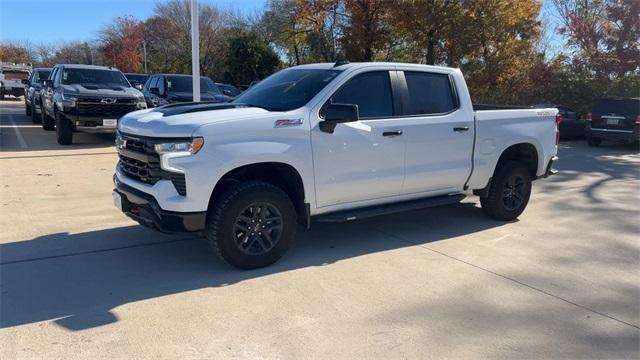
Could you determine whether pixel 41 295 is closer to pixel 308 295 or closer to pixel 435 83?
pixel 308 295

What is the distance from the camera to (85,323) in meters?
3.86

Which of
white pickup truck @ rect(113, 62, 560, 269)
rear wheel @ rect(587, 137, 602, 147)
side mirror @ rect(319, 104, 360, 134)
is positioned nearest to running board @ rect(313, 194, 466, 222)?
white pickup truck @ rect(113, 62, 560, 269)

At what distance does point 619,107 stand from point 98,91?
49.4 ft

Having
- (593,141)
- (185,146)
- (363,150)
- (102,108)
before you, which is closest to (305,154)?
(363,150)

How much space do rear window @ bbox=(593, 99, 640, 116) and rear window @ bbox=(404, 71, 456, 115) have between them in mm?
12694

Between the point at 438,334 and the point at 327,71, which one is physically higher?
the point at 327,71

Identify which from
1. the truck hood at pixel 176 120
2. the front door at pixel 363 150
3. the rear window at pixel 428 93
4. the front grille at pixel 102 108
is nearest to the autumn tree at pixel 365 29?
the front grille at pixel 102 108

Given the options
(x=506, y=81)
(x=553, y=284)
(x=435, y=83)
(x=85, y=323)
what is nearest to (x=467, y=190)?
(x=435, y=83)

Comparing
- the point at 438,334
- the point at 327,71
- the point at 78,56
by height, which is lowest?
the point at 438,334

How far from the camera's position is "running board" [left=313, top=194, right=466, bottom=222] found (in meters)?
5.32

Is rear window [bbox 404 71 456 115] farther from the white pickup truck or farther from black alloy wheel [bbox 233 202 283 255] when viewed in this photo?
black alloy wheel [bbox 233 202 283 255]

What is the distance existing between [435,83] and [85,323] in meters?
4.44

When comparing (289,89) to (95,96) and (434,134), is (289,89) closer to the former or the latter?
(434,134)

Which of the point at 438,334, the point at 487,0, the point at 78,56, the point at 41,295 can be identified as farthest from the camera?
the point at 78,56
